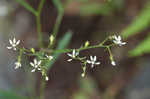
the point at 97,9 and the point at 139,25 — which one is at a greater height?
the point at 97,9

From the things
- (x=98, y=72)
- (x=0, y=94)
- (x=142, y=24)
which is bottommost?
(x=0, y=94)

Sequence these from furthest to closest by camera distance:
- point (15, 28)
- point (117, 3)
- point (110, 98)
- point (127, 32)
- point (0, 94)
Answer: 1. point (15, 28)
2. point (117, 3)
3. point (110, 98)
4. point (127, 32)
5. point (0, 94)

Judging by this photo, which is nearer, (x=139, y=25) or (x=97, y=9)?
(x=139, y=25)

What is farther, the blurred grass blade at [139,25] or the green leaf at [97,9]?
the green leaf at [97,9]

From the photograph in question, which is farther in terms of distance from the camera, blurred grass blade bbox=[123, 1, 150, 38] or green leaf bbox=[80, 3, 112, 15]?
green leaf bbox=[80, 3, 112, 15]

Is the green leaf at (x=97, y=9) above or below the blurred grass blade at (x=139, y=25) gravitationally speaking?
above

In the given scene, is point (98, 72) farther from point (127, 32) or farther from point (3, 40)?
point (3, 40)

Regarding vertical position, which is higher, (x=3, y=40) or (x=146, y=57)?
(x=3, y=40)

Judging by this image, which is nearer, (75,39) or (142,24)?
(142,24)

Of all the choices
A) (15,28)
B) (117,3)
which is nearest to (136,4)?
(117,3)

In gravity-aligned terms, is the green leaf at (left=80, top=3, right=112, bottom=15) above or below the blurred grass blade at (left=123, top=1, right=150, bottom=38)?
above

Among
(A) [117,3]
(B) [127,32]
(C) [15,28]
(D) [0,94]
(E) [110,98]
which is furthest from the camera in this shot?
(C) [15,28]
